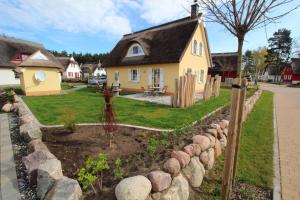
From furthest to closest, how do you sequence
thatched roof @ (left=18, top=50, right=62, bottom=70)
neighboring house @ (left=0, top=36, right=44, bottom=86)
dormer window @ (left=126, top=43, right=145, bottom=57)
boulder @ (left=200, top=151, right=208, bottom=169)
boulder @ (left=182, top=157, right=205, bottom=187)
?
neighboring house @ (left=0, top=36, right=44, bottom=86)
dormer window @ (left=126, top=43, right=145, bottom=57)
thatched roof @ (left=18, top=50, right=62, bottom=70)
boulder @ (left=200, top=151, right=208, bottom=169)
boulder @ (left=182, top=157, right=205, bottom=187)

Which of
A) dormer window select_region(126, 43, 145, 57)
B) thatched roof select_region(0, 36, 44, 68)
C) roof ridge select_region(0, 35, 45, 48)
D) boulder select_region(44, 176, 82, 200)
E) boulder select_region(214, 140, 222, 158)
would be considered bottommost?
boulder select_region(214, 140, 222, 158)

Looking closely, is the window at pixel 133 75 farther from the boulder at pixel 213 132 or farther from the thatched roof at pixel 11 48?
the thatched roof at pixel 11 48

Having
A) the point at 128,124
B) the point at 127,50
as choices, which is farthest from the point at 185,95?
the point at 127,50

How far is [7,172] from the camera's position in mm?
3635

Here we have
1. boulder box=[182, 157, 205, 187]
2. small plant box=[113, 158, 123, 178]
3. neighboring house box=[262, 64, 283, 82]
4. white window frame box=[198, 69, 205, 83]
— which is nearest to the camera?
small plant box=[113, 158, 123, 178]

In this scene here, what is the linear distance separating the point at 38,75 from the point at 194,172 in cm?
1599

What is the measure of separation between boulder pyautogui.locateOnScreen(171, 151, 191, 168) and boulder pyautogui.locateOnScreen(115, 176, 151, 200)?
0.83m

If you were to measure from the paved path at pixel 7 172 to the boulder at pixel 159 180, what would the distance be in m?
2.06

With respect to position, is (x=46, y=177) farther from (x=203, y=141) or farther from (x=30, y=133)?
(x=203, y=141)

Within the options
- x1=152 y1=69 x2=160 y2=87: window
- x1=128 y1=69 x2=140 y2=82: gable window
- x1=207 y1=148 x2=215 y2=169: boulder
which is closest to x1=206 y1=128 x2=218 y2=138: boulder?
x1=207 y1=148 x2=215 y2=169: boulder

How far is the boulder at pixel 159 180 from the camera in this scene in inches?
108

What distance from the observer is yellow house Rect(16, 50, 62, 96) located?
49.6 feet

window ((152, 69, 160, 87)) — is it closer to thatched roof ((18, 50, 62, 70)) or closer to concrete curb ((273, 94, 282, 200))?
thatched roof ((18, 50, 62, 70))

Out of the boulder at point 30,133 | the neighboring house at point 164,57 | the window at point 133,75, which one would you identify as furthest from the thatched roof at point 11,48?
the boulder at point 30,133
